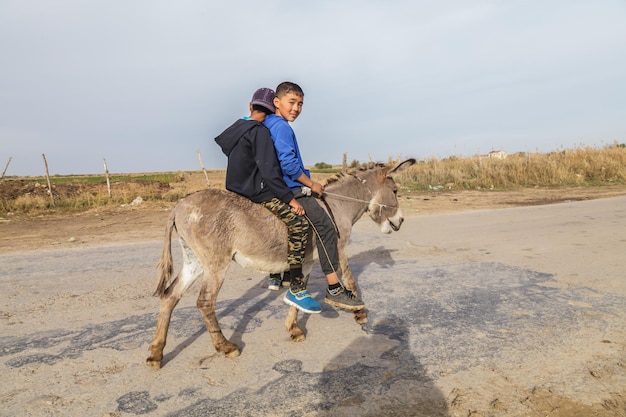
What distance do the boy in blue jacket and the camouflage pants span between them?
14 cm

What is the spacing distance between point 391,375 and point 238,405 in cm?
118

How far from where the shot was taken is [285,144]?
4023 millimetres

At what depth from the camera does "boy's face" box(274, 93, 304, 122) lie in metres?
4.20

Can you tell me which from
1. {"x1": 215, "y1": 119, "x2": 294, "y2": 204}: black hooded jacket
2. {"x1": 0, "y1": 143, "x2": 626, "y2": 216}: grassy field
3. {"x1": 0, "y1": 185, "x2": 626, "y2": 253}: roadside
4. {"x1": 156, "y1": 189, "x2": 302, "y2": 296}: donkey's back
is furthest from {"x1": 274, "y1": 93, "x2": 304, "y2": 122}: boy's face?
{"x1": 0, "y1": 143, "x2": 626, "y2": 216}: grassy field

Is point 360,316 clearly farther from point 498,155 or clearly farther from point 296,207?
point 498,155

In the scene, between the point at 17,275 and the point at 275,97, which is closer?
the point at 275,97

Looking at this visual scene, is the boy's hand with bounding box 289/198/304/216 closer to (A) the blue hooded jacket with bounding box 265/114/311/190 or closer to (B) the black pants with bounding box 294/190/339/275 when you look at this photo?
(B) the black pants with bounding box 294/190/339/275

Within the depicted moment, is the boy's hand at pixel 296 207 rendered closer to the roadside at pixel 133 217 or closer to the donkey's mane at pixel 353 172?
→ the donkey's mane at pixel 353 172

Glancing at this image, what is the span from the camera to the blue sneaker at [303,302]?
4102mm

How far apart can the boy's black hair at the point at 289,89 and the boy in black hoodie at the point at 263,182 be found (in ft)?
0.32

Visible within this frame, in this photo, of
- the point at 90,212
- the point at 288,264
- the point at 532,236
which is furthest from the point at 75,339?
the point at 90,212

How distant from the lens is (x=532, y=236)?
29.6ft

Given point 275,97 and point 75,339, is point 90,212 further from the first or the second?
point 275,97

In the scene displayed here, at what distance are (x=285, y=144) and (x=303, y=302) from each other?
Result: 4.92ft
